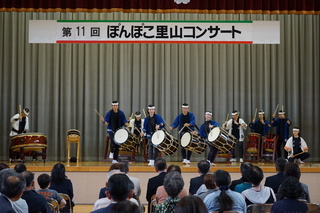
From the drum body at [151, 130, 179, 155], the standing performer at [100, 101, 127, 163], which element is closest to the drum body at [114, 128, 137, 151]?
the standing performer at [100, 101, 127, 163]

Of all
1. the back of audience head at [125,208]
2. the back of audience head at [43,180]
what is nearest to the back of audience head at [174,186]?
the back of audience head at [125,208]

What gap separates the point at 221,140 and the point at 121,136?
2.21 meters

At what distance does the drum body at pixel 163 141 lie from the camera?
10.8 metres

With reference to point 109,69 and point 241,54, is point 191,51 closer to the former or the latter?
point 241,54

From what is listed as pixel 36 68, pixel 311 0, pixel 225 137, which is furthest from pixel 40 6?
pixel 311 0

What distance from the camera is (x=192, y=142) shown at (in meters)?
10.9

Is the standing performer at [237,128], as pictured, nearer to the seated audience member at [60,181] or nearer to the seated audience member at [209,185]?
the seated audience member at [60,181]

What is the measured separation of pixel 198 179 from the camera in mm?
5586

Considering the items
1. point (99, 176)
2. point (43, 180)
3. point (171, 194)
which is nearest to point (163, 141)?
point (99, 176)

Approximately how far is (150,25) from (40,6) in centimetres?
301

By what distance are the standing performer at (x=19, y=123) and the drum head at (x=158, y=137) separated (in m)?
3.27

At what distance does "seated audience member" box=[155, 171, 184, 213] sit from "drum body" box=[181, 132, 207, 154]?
7007mm

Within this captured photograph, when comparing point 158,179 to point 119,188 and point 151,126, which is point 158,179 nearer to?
point 119,188

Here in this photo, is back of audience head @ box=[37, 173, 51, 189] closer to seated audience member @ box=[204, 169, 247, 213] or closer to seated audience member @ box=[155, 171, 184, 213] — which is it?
seated audience member @ box=[155, 171, 184, 213]
